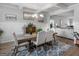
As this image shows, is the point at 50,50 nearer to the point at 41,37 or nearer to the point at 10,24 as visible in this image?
the point at 41,37

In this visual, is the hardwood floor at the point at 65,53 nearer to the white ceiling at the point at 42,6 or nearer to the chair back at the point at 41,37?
the chair back at the point at 41,37

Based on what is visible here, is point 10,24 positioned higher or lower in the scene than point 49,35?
higher

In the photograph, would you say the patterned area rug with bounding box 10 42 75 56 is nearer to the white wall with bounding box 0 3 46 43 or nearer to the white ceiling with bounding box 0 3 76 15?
the white wall with bounding box 0 3 46 43

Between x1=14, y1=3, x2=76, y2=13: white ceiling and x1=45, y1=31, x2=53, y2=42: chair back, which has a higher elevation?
x1=14, y1=3, x2=76, y2=13: white ceiling

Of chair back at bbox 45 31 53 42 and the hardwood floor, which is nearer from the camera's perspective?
the hardwood floor

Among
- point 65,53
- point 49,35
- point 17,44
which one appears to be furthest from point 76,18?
point 17,44

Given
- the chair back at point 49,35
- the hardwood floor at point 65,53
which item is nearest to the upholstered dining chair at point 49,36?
the chair back at point 49,35

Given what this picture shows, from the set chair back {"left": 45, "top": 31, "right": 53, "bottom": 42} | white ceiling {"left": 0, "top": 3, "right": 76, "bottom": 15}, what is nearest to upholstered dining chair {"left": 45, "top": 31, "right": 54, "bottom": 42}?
chair back {"left": 45, "top": 31, "right": 53, "bottom": 42}

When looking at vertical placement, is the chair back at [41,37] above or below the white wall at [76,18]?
below

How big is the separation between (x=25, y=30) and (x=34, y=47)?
432mm

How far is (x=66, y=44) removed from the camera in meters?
2.07

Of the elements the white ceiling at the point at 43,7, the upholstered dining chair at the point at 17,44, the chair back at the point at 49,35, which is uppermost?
the white ceiling at the point at 43,7

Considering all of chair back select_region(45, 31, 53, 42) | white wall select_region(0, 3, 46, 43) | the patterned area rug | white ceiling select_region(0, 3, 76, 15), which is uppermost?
white ceiling select_region(0, 3, 76, 15)

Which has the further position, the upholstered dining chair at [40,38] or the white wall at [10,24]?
the upholstered dining chair at [40,38]
